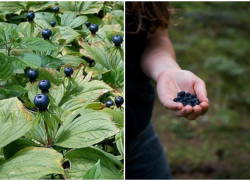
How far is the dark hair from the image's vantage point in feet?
4.10

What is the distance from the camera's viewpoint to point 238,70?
2.99 m

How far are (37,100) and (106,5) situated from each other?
777 mm

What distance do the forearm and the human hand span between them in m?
0.10

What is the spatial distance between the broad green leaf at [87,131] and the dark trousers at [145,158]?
31.0 inches

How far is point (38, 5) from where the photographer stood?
125cm

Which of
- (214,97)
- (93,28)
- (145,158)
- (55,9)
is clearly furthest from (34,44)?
(214,97)

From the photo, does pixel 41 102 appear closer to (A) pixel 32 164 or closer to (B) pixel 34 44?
(A) pixel 32 164

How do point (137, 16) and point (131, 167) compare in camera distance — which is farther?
point (131, 167)

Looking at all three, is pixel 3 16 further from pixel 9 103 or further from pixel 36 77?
pixel 9 103

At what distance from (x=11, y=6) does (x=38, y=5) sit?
0.13 meters

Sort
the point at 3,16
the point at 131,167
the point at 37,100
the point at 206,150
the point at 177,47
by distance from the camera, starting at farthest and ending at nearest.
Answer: the point at 177,47
the point at 206,150
the point at 131,167
the point at 3,16
the point at 37,100

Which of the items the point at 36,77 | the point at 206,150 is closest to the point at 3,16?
the point at 36,77

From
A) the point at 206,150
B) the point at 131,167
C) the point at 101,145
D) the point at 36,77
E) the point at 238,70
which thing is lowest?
the point at 206,150

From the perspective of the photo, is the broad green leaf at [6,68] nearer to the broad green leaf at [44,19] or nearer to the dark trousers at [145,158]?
the broad green leaf at [44,19]
